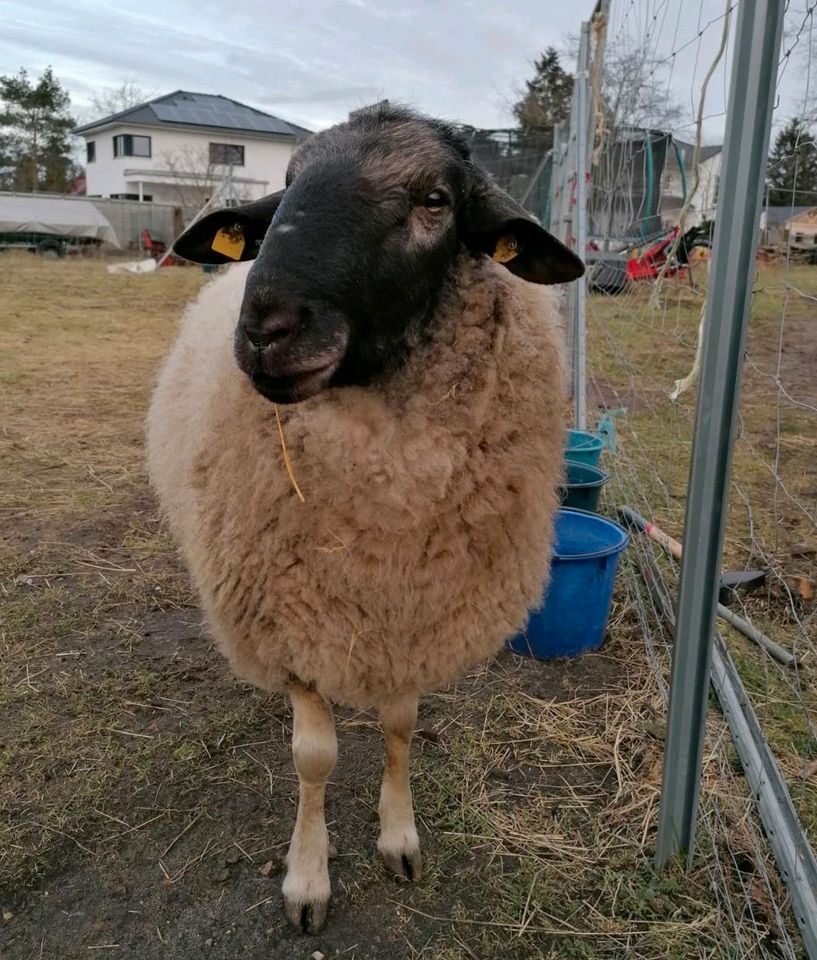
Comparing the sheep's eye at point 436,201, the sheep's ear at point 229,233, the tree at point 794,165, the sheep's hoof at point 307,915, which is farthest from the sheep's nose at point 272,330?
the sheep's hoof at point 307,915

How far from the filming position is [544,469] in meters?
2.05

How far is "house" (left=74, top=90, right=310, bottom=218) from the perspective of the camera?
41281 millimetres

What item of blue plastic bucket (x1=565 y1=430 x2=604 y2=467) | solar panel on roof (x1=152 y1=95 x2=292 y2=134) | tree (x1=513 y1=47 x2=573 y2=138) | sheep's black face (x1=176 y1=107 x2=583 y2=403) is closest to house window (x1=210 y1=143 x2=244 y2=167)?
solar panel on roof (x1=152 y1=95 x2=292 y2=134)

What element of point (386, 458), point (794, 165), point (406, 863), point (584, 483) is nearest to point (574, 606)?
point (584, 483)

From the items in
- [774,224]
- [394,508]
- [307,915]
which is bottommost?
[307,915]

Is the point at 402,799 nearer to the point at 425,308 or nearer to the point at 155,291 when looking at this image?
the point at 425,308

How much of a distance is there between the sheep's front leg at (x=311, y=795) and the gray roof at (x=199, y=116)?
43.4m

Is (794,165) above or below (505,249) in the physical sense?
above

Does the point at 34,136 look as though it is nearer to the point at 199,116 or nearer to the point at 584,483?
the point at 199,116

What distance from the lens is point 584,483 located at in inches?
142

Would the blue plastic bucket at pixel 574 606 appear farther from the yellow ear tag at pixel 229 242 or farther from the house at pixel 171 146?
the house at pixel 171 146

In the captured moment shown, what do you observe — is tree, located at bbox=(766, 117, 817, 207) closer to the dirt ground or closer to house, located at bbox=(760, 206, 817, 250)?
house, located at bbox=(760, 206, 817, 250)

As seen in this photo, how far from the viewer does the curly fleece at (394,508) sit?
6.03 feet

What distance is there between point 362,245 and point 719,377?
2.60 ft
